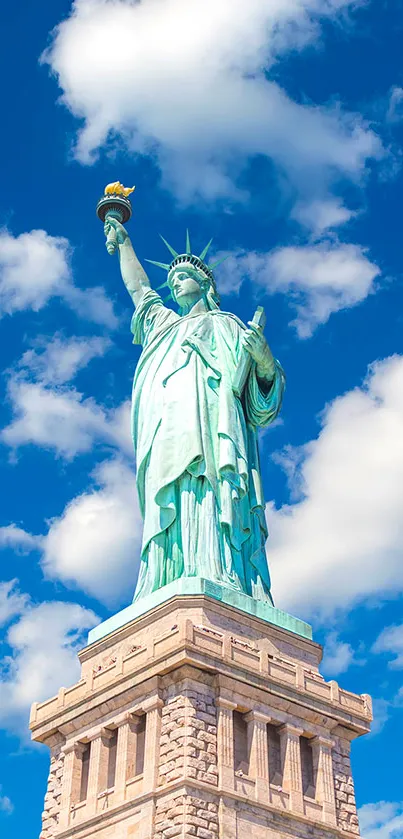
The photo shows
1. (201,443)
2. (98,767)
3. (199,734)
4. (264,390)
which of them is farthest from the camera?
(264,390)

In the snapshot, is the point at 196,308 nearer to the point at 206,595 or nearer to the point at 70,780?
the point at 206,595

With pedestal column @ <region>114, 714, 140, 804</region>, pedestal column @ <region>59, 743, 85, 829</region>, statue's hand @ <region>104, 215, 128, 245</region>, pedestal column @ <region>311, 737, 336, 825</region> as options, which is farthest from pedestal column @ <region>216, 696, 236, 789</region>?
statue's hand @ <region>104, 215, 128, 245</region>

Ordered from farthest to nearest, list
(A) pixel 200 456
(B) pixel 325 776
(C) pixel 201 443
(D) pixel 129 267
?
(D) pixel 129 267
(C) pixel 201 443
(A) pixel 200 456
(B) pixel 325 776

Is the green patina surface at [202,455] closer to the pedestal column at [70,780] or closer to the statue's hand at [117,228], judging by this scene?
the pedestal column at [70,780]

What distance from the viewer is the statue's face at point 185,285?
28.1 metres

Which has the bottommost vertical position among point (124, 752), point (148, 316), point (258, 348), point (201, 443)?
point (124, 752)

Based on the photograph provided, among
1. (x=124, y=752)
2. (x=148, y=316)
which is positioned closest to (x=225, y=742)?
(x=124, y=752)

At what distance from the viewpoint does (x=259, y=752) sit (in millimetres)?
20594

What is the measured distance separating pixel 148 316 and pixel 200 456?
214 inches

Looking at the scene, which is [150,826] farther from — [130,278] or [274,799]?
[130,278]

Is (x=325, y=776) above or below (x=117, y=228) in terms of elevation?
below

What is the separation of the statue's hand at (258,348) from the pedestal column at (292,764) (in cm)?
773

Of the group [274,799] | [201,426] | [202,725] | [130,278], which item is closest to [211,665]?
[202,725]

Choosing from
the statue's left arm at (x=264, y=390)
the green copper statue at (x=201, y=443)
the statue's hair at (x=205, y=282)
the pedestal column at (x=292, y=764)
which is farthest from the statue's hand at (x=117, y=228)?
the pedestal column at (x=292, y=764)
